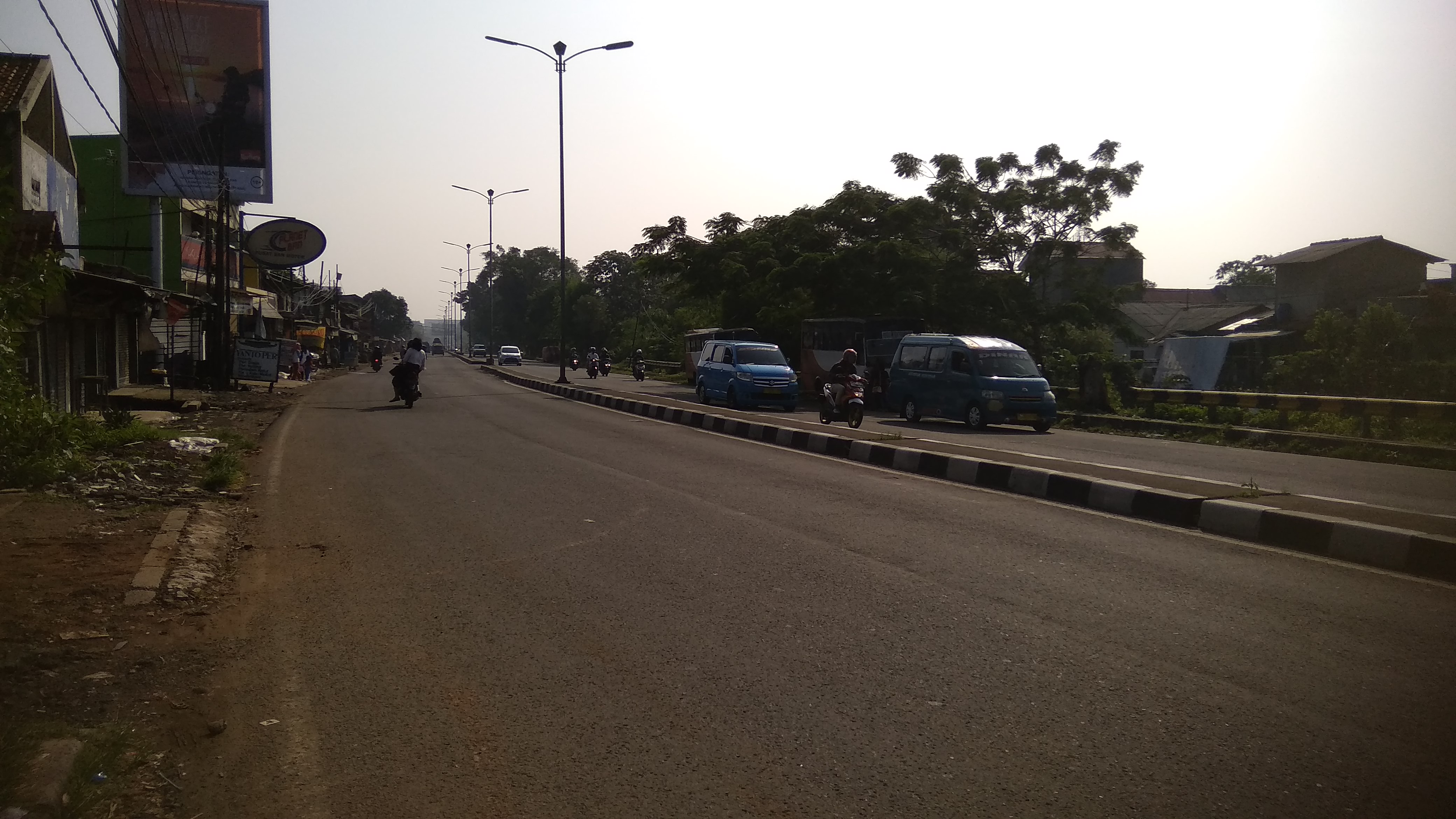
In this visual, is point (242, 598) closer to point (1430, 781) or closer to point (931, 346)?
point (1430, 781)

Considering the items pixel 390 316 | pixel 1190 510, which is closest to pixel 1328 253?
pixel 1190 510

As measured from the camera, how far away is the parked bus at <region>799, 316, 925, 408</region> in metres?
29.3

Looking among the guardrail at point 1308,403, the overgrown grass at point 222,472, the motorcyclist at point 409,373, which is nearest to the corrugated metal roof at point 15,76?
the motorcyclist at point 409,373

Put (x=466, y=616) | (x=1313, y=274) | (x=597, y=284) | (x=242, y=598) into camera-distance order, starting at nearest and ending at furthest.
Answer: (x=466, y=616) < (x=242, y=598) < (x=1313, y=274) < (x=597, y=284)

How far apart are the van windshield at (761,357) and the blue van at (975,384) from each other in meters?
4.84

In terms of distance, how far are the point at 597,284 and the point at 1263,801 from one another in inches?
3930

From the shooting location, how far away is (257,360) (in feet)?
95.9

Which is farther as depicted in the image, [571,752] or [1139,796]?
[571,752]

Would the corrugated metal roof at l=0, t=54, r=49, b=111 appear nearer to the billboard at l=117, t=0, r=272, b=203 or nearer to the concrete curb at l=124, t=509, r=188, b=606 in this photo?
the billboard at l=117, t=0, r=272, b=203

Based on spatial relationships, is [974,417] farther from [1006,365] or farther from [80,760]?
[80,760]

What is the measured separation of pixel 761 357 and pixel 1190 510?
17.3 metres

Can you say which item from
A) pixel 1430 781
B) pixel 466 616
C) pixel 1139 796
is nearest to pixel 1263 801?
pixel 1139 796

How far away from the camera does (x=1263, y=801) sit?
3135 mm

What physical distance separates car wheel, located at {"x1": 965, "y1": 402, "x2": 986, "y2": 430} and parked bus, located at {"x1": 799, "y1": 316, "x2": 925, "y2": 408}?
26.6 feet
